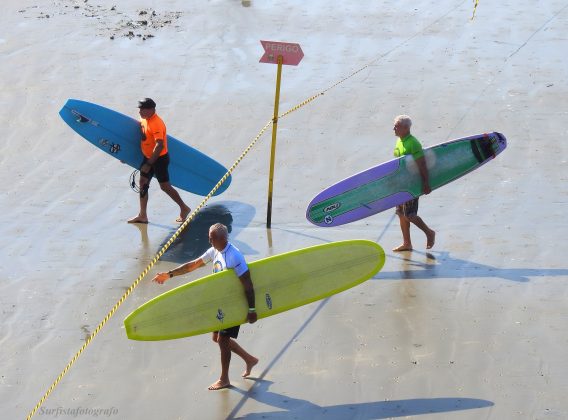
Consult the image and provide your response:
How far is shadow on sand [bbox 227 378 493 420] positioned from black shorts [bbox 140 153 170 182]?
445 cm

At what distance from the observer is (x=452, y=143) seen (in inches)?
435

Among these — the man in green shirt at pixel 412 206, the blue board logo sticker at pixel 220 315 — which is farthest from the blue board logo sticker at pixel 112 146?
the blue board logo sticker at pixel 220 315

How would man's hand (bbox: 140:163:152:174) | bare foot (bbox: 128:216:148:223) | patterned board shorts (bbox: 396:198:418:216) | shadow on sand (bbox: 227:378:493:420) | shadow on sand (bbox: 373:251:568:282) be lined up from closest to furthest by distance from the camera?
shadow on sand (bbox: 227:378:493:420), shadow on sand (bbox: 373:251:568:282), patterned board shorts (bbox: 396:198:418:216), man's hand (bbox: 140:163:152:174), bare foot (bbox: 128:216:148:223)

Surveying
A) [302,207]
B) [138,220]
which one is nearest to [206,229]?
[138,220]

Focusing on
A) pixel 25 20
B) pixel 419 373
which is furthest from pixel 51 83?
pixel 419 373

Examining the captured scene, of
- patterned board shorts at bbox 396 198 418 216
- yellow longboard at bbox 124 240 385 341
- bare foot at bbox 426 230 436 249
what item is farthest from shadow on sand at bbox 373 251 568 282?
yellow longboard at bbox 124 240 385 341

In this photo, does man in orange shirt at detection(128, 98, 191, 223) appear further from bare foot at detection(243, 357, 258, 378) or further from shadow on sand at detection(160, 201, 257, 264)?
bare foot at detection(243, 357, 258, 378)

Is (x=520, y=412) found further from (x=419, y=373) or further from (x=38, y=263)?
(x=38, y=263)

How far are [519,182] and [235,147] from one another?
3.80 m

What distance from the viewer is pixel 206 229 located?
11562 mm

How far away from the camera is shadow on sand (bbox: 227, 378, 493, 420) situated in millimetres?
7480

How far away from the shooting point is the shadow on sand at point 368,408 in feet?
24.5

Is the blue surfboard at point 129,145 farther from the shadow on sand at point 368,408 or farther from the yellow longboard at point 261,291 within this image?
the shadow on sand at point 368,408

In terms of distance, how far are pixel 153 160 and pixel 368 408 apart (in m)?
4.76
